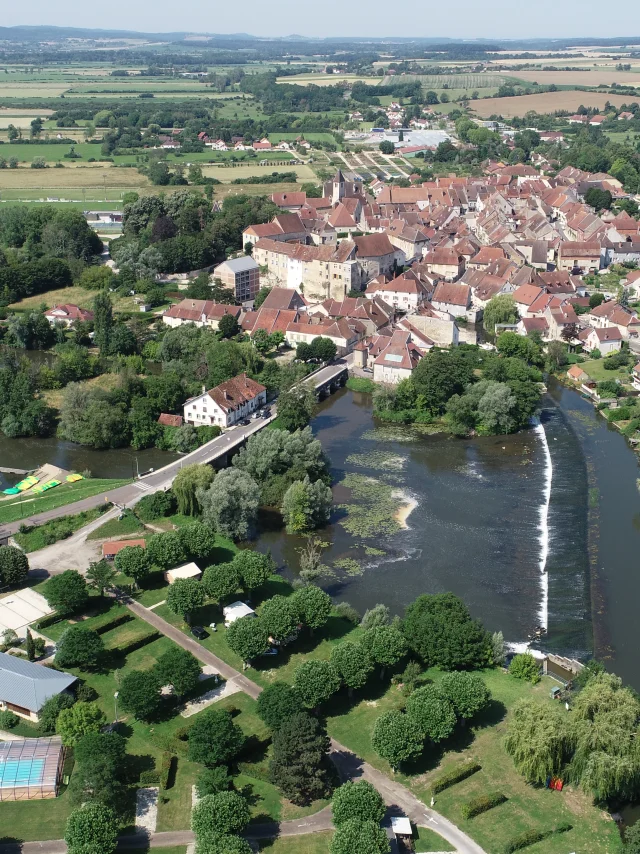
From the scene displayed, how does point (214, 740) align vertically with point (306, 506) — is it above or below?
below

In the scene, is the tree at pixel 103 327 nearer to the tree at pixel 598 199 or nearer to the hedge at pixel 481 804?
the hedge at pixel 481 804

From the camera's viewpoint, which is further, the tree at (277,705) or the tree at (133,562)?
the tree at (133,562)

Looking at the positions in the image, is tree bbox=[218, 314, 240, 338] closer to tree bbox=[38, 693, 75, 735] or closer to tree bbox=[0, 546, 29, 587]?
tree bbox=[0, 546, 29, 587]

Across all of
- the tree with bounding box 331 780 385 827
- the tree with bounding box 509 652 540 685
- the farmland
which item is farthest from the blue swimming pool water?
the farmland

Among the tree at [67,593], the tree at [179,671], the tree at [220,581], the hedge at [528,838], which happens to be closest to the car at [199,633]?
the tree at [220,581]

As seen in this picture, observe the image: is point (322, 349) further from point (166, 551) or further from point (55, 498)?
point (166, 551)

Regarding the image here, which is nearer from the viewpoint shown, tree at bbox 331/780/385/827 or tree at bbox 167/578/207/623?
tree at bbox 331/780/385/827

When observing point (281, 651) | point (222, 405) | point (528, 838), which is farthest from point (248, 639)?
point (222, 405)
